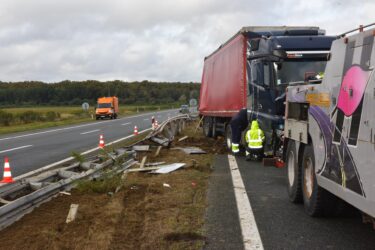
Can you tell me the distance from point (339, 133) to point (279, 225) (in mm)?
1581

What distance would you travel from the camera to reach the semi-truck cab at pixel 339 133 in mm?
4426

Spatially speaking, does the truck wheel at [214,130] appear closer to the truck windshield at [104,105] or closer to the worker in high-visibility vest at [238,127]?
the worker in high-visibility vest at [238,127]

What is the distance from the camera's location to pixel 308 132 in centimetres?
666

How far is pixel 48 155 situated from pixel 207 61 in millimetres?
8601

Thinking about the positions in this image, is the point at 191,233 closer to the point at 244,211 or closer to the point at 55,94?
the point at 244,211

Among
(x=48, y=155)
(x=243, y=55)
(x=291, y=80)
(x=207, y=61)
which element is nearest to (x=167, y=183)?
(x=291, y=80)

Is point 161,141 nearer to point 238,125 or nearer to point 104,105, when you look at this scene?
point 238,125

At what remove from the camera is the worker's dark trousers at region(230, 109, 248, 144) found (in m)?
14.1

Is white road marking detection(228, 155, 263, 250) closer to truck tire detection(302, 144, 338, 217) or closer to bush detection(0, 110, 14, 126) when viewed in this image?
truck tire detection(302, 144, 338, 217)

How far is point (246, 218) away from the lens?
649 cm

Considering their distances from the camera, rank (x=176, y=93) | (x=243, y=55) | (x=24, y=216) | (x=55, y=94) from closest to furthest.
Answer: (x=24, y=216)
(x=243, y=55)
(x=55, y=94)
(x=176, y=93)

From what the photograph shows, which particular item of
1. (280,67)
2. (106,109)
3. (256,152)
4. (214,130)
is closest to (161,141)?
(214,130)

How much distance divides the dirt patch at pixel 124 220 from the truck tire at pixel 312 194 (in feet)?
4.82

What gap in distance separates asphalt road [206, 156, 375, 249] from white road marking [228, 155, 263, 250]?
2.5 inches
